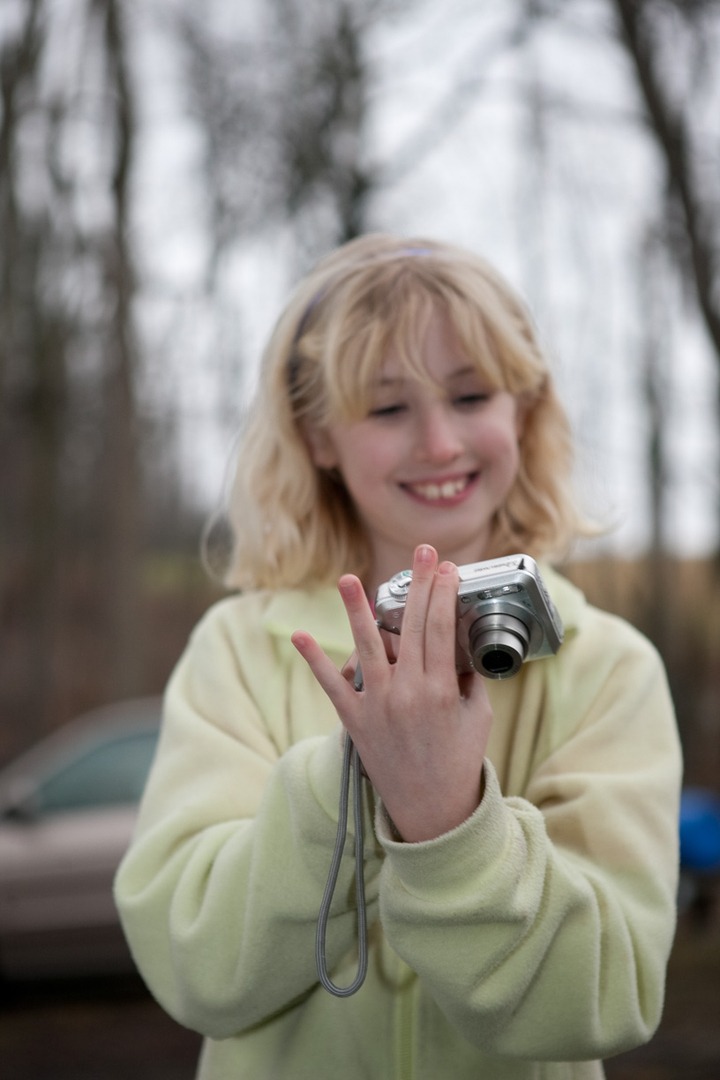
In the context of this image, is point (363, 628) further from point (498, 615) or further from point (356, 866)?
point (356, 866)

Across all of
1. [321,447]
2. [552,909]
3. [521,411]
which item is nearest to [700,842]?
[521,411]

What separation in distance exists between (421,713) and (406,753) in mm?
50

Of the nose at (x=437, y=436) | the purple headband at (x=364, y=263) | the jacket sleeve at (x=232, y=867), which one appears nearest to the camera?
the jacket sleeve at (x=232, y=867)

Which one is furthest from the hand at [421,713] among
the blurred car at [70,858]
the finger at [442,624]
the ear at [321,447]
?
the blurred car at [70,858]

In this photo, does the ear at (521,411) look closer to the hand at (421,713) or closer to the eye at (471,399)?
the eye at (471,399)

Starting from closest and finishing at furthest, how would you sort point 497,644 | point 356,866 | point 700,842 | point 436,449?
point 497,644, point 356,866, point 436,449, point 700,842

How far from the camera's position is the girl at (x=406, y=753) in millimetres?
1300

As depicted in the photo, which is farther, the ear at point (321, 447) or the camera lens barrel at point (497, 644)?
the ear at point (321, 447)

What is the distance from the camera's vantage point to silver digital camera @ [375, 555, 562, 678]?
1276 millimetres

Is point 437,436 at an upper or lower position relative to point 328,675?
upper

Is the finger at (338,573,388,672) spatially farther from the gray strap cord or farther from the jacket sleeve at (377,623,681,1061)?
the jacket sleeve at (377,623,681,1061)

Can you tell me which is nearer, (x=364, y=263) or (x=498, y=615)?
(x=498, y=615)

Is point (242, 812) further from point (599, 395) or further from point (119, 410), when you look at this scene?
point (599, 395)

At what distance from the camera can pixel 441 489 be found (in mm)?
1755
